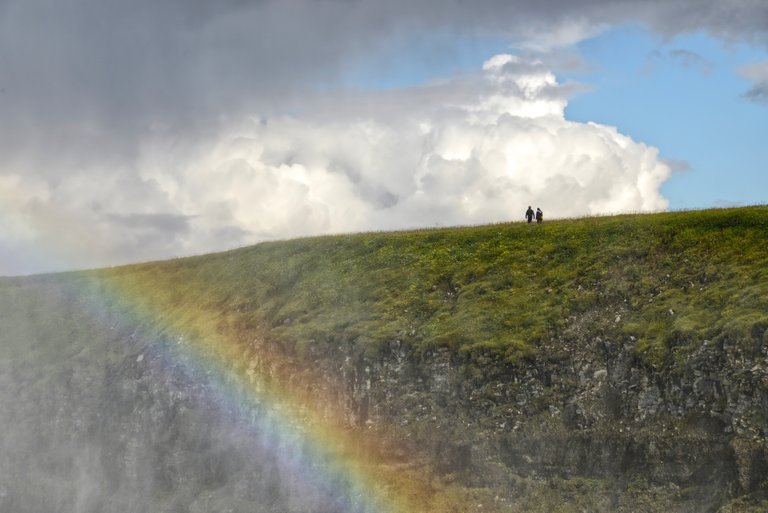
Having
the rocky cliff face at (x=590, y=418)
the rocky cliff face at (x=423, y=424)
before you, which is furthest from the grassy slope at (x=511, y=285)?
the rocky cliff face at (x=590, y=418)

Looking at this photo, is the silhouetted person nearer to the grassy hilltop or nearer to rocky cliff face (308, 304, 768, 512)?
the grassy hilltop

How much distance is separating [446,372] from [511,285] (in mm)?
9315

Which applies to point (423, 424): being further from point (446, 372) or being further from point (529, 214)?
point (529, 214)

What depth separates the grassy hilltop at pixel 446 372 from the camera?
44594mm

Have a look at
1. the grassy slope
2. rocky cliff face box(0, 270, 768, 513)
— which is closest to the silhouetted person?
the grassy slope

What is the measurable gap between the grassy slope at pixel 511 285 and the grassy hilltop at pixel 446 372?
17cm

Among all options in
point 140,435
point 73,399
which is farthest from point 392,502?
point 73,399

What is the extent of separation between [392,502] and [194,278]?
1647 inches

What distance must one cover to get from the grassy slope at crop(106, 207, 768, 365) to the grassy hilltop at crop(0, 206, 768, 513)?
17 centimetres

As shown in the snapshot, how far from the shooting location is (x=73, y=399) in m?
72.4

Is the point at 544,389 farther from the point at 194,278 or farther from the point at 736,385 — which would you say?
the point at 194,278

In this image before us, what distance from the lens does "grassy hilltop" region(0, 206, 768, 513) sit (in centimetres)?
4459

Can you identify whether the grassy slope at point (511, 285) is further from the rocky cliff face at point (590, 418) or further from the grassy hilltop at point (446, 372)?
the rocky cliff face at point (590, 418)

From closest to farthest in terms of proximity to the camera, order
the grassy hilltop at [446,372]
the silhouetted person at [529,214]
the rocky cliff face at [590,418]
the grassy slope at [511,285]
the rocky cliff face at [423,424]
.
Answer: the rocky cliff face at [590,418]
the rocky cliff face at [423,424]
the grassy hilltop at [446,372]
the grassy slope at [511,285]
the silhouetted person at [529,214]
